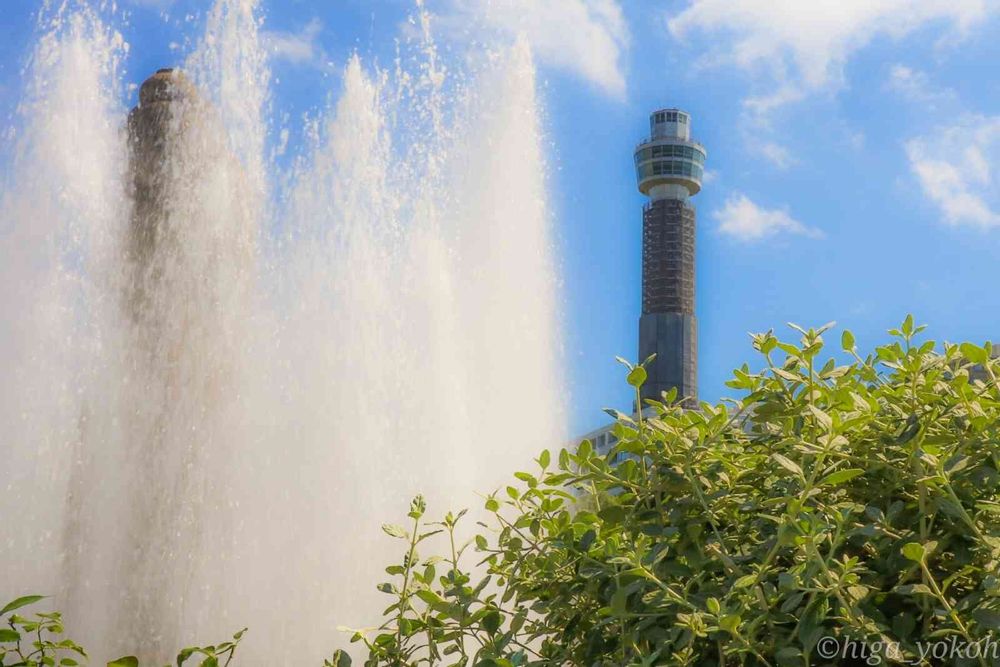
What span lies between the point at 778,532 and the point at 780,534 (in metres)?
0.03

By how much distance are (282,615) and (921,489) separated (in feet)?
27.6

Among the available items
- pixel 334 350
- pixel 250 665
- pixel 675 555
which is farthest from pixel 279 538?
pixel 675 555

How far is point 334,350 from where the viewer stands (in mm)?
12672

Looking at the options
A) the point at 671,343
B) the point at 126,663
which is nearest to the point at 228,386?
the point at 126,663

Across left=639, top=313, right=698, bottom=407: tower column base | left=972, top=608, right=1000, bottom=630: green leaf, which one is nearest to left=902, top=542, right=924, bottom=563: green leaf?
left=972, top=608, right=1000, bottom=630: green leaf

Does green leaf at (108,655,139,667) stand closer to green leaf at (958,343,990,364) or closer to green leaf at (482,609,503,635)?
green leaf at (482,609,503,635)

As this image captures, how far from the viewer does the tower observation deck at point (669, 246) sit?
354ft

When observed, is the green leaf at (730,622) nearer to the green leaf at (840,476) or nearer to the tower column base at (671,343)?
the green leaf at (840,476)

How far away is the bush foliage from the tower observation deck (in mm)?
102193

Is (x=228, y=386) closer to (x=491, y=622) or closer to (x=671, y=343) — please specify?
(x=491, y=622)

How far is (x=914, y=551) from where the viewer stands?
6.28 ft

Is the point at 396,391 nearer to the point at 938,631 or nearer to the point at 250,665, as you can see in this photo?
the point at 250,665

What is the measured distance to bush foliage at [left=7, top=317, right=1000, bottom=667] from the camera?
78.7 inches

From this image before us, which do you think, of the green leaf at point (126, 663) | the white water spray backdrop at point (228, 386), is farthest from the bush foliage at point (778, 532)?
the white water spray backdrop at point (228, 386)
